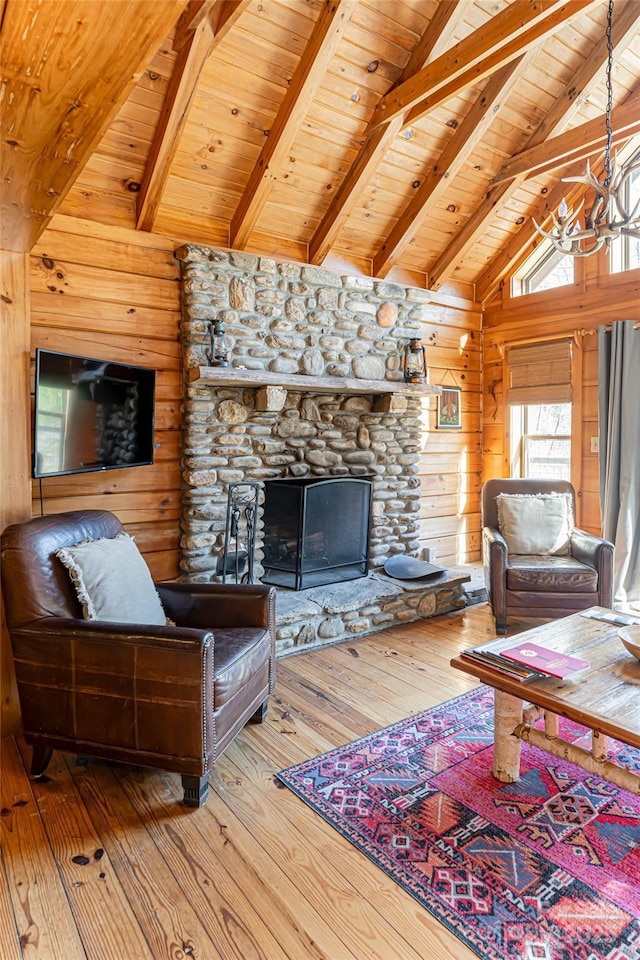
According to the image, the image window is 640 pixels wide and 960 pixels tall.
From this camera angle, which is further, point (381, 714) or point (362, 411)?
point (362, 411)

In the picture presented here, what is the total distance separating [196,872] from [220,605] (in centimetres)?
109

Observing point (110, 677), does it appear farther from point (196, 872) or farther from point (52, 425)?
point (52, 425)

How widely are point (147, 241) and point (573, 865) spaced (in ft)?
12.1

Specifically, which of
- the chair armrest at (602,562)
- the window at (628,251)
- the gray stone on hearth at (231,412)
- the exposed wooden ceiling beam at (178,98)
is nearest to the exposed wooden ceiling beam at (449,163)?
the window at (628,251)

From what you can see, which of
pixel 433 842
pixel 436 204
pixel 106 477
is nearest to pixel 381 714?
pixel 433 842

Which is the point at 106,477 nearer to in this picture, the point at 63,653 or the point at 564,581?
the point at 63,653

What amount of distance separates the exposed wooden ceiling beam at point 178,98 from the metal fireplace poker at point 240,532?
1.76 m

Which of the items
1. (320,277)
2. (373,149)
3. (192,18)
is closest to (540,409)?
(320,277)

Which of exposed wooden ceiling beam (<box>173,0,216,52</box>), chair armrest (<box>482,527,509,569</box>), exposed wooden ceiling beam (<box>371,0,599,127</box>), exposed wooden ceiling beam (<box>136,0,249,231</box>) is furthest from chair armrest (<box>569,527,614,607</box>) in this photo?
exposed wooden ceiling beam (<box>173,0,216,52</box>)

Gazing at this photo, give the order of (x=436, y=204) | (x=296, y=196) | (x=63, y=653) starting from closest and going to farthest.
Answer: (x=63, y=653) → (x=296, y=196) → (x=436, y=204)

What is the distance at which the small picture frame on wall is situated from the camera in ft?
17.3

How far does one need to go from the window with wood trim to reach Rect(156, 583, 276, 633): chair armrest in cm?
354

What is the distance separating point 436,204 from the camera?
178 inches

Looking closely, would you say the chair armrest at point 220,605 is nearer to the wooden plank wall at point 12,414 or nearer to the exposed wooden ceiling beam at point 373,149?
the wooden plank wall at point 12,414
